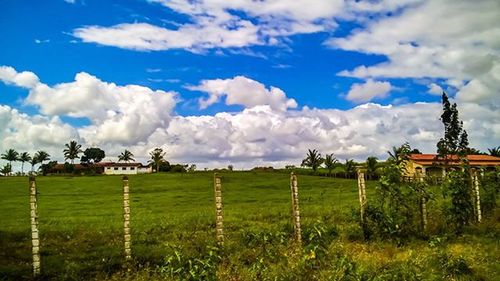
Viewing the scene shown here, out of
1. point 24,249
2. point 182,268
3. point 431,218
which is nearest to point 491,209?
point 431,218

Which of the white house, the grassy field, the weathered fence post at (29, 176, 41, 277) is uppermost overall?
the white house

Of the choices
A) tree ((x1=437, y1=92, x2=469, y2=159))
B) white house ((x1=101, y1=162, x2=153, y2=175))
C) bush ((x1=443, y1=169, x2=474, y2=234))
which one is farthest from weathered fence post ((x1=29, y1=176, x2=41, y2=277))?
white house ((x1=101, y1=162, x2=153, y2=175))

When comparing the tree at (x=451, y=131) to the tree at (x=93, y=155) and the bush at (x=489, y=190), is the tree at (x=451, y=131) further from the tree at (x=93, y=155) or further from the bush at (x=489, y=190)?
the tree at (x=93, y=155)

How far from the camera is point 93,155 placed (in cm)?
16450

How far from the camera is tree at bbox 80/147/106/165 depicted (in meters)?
161

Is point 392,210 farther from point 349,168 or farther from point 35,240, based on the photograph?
point 349,168

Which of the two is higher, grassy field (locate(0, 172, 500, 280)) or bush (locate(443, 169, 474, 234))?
bush (locate(443, 169, 474, 234))

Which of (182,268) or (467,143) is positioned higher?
(467,143)

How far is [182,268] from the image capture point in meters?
8.46

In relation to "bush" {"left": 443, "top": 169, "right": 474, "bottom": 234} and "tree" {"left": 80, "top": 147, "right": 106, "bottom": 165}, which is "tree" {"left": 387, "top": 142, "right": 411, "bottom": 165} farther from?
"tree" {"left": 80, "top": 147, "right": 106, "bottom": 165}

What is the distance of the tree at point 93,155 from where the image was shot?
16138cm

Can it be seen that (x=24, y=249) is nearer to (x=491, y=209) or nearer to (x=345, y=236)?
(x=345, y=236)

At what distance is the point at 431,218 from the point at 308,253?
11.5 m

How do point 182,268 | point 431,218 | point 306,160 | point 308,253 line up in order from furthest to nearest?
1. point 306,160
2. point 431,218
3. point 308,253
4. point 182,268
